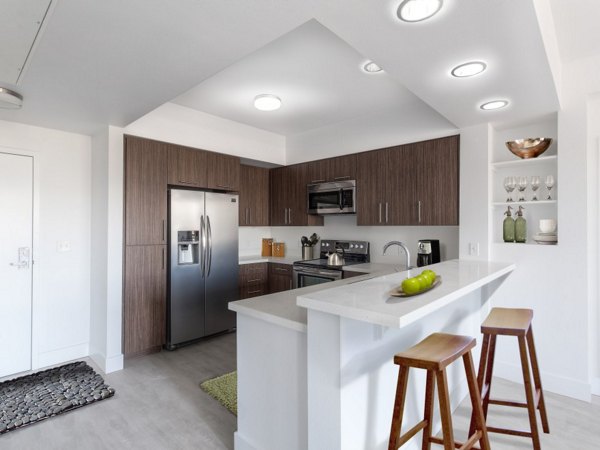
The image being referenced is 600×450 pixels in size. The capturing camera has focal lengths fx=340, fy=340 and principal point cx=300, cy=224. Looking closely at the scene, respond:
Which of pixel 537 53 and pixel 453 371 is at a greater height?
Result: pixel 537 53

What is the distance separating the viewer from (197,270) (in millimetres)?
3664

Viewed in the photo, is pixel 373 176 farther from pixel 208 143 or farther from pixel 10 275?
pixel 10 275

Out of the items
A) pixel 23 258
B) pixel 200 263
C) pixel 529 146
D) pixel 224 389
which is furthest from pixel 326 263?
pixel 23 258

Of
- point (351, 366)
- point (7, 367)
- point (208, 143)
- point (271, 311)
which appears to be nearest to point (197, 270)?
point (208, 143)

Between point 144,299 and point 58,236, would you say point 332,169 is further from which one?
point 58,236

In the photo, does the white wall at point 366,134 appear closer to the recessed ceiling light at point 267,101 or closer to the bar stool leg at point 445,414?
the recessed ceiling light at point 267,101

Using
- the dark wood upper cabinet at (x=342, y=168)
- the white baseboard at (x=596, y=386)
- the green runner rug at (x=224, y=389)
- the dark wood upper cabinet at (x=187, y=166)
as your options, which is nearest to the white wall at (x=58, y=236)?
the dark wood upper cabinet at (x=187, y=166)

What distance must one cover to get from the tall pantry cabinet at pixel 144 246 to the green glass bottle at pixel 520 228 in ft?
10.8

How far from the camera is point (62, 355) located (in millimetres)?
3285

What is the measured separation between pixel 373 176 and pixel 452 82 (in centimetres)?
168

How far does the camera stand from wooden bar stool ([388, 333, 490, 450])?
1.39 meters

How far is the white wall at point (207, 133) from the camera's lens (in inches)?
135

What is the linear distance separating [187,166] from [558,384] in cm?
388

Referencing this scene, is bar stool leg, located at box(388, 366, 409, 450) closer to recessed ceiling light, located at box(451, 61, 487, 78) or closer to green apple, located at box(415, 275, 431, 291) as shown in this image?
green apple, located at box(415, 275, 431, 291)
